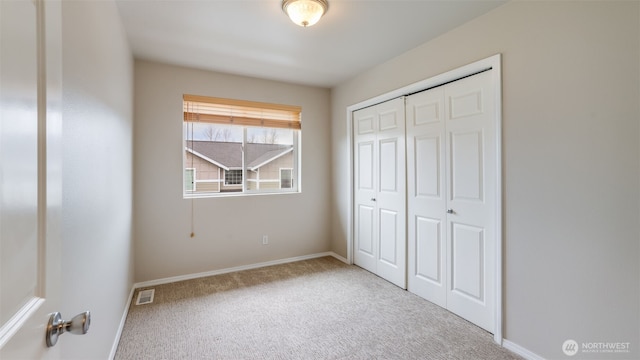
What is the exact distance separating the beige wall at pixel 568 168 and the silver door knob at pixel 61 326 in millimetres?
2433

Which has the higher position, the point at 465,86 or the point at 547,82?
the point at 465,86

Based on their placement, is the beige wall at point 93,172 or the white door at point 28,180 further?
the beige wall at point 93,172

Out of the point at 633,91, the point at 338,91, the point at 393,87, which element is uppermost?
the point at 338,91

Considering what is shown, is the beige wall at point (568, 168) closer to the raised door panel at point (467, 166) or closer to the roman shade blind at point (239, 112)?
the raised door panel at point (467, 166)

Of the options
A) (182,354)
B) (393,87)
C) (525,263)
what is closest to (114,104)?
(182,354)

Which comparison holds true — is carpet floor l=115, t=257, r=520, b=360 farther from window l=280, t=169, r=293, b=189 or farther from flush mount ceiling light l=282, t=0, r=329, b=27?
flush mount ceiling light l=282, t=0, r=329, b=27

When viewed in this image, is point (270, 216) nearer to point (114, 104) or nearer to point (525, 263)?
point (114, 104)

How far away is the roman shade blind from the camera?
347 centimetres

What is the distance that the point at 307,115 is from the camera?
4.13m

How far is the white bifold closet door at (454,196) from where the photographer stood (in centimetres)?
231

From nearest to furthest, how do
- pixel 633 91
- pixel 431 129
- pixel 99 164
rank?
pixel 633 91, pixel 99 164, pixel 431 129

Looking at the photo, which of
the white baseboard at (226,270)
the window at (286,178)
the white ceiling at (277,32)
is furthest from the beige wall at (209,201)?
the white ceiling at (277,32)

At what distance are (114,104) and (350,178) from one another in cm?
271

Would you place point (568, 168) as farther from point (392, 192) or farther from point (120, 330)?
point (120, 330)
